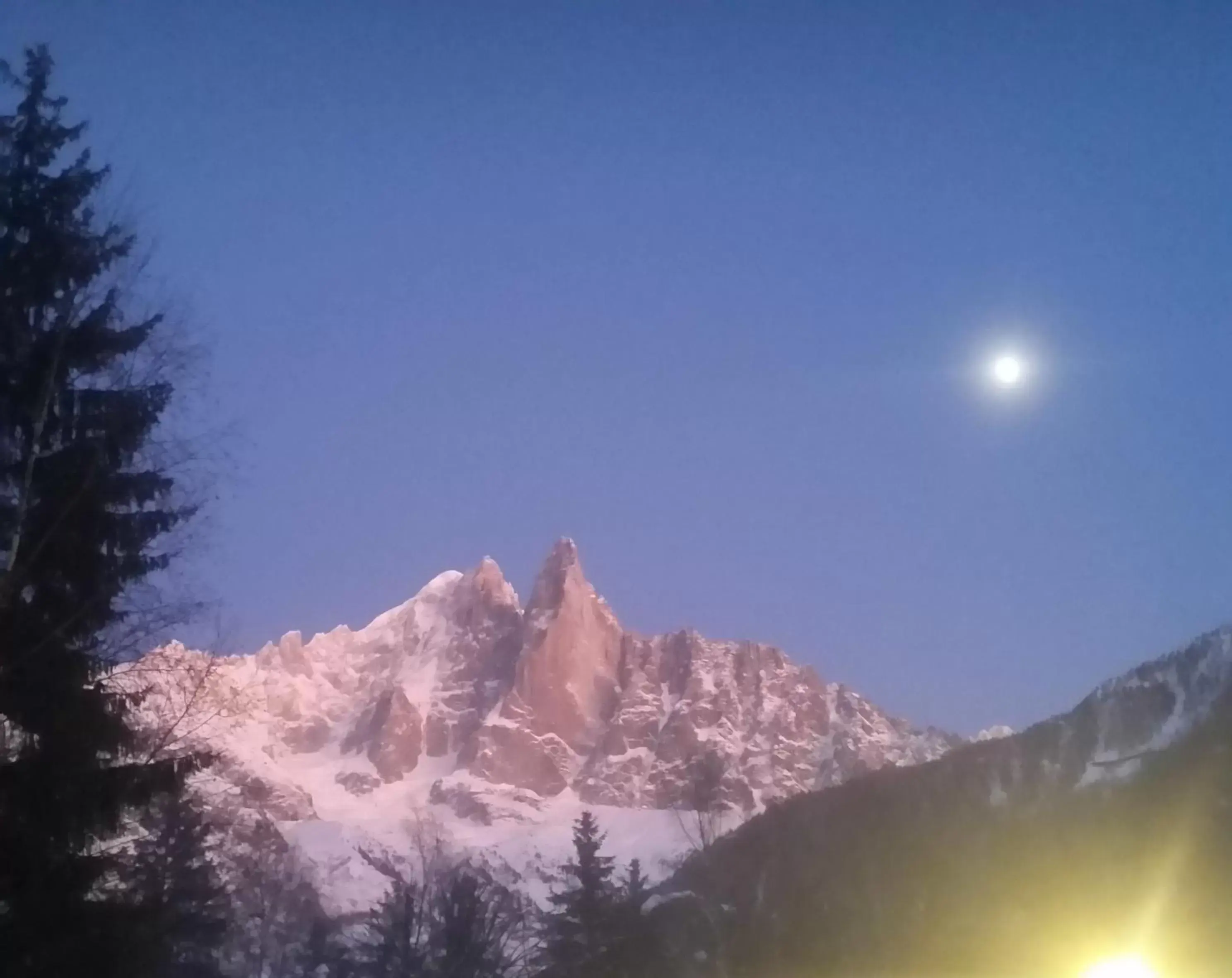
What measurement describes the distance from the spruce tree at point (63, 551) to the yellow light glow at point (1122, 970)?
902 inches

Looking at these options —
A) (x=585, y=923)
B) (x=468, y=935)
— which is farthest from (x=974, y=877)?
(x=468, y=935)

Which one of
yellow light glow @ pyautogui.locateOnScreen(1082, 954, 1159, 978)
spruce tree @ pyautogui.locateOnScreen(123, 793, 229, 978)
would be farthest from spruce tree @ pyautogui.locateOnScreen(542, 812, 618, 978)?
yellow light glow @ pyautogui.locateOnScreen(1082, 954, 1159, 978)

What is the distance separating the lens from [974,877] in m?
62.3

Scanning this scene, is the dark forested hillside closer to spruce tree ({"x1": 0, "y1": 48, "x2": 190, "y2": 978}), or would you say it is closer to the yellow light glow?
the yellow light glow

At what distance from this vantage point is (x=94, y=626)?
11.0 m

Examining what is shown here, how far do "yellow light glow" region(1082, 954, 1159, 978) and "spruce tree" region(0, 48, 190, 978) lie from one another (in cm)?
2290

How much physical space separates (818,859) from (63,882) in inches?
2361

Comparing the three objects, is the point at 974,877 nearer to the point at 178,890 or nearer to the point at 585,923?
the point at 585,923

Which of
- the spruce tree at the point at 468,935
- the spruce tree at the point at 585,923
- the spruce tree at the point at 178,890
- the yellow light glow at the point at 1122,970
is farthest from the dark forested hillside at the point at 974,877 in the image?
the spruce tree at the point at 178,890

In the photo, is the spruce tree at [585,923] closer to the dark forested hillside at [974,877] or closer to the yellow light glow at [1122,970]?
the dark forested hillside at [974,877]

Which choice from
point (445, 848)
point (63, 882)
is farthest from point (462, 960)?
point (445, 848)

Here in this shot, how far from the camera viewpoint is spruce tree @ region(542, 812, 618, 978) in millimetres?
35219

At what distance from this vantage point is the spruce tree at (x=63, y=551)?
999cm

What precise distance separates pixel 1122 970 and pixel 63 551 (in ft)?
83.0
